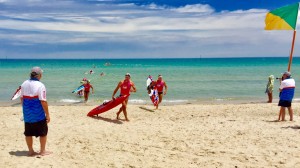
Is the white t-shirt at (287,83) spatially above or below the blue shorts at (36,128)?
above

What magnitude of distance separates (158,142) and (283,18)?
667 cm

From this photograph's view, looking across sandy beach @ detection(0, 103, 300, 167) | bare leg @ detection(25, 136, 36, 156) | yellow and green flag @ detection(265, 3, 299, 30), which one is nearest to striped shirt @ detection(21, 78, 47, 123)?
bare leg @ detection(25, 136, 36, 156)

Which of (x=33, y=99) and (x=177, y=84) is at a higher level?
(x=33, y=99)

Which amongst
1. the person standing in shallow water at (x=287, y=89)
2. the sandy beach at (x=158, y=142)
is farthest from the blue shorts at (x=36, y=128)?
the person standing in shallow water at (x=287, y=89)

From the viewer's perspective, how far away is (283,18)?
11.3 meters

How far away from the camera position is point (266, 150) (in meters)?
7.13

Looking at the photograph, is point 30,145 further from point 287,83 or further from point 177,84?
point 177,84

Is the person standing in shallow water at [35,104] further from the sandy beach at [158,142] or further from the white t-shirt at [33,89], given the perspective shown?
the sandy beach at [158,142]

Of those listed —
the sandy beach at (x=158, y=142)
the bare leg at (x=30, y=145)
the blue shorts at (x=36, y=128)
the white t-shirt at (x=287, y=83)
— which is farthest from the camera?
the white t-shirt at (x=287, y=83)

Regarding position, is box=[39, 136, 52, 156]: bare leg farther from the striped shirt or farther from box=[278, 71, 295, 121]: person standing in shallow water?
box=[278, 71, 295, 121]: person standing in shallow water

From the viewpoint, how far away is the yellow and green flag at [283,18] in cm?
1113

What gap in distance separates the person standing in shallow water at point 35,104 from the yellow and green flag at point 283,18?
28.6 ft

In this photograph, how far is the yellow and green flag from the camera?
1113 cm

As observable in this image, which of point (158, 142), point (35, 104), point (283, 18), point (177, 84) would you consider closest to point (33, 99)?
point (35, 104)
